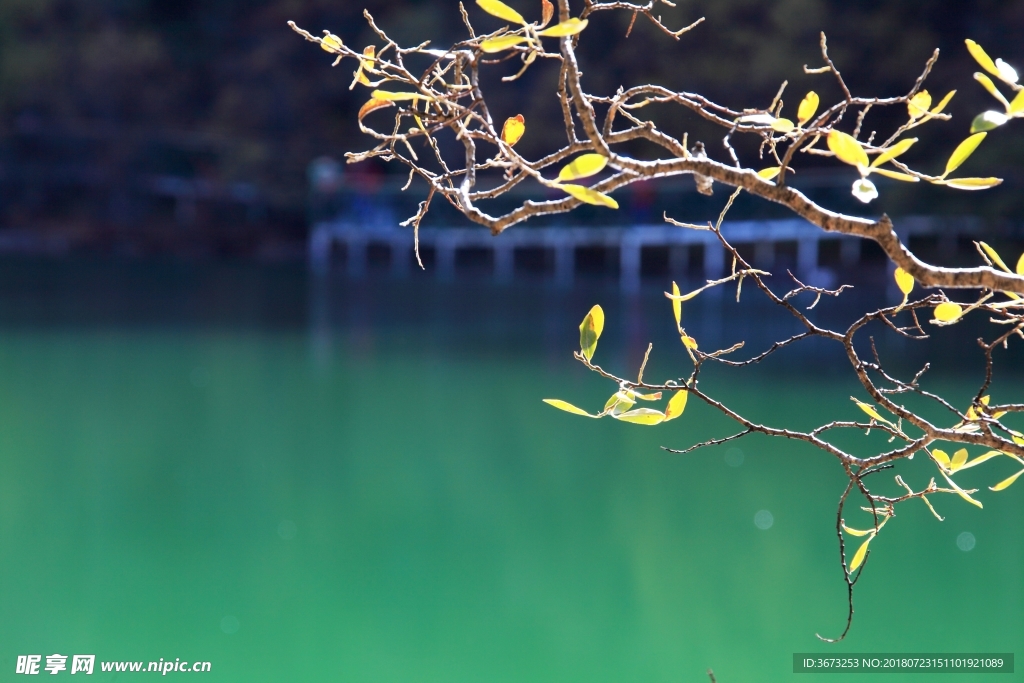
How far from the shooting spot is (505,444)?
3971 mm

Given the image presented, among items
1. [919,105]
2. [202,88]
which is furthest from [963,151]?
[202,88]

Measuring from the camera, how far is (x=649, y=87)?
87 centimetres

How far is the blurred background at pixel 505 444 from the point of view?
2318 mm

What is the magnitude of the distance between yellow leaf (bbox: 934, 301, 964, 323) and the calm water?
55.1 inches

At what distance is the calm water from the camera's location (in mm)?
2242

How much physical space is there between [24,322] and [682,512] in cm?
590

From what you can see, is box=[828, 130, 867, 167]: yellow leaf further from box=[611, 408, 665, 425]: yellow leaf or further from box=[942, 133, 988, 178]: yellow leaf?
box=[611, 408, 665, 425]: yellow leaf

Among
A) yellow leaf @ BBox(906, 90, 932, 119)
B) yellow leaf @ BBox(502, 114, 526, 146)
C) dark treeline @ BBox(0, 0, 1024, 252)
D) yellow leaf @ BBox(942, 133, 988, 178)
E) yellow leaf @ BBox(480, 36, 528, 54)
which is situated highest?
dark treeline @ BBox(0, 0, 1024, 252)

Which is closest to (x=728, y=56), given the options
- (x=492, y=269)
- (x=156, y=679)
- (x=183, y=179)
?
(x=492, y=269)

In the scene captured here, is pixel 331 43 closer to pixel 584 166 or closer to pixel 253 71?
pixel 584 166

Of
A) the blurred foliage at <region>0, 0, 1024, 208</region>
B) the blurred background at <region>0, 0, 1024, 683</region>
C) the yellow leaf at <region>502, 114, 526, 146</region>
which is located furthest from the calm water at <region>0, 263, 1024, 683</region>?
the blurred foliage at <region>0, 0, 1024, 208</region>

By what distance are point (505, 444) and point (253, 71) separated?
445 inches

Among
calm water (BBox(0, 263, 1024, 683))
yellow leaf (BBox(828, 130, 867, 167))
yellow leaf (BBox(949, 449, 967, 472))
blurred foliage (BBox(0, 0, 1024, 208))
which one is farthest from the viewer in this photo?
blurred foliage (BBox(0, 0, 1024, 208))

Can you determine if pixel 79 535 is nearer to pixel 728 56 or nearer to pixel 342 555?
pixel 342 555
